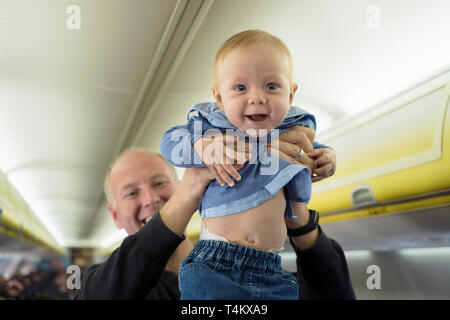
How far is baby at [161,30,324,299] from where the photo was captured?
712 millimetres

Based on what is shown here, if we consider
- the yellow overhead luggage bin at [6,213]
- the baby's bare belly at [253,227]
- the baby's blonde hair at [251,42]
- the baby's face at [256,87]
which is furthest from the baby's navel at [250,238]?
the yellow overhead luggage bin at [6,213]

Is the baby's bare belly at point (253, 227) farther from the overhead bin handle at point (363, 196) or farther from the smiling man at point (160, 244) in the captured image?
the overhead bin handle at point (363, 196)

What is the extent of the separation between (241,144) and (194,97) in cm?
103

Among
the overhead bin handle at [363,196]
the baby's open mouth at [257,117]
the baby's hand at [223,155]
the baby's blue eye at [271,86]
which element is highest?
the baby's blue eye at [271,86]

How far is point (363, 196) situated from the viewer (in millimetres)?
1644

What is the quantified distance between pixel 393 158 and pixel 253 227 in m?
0.99

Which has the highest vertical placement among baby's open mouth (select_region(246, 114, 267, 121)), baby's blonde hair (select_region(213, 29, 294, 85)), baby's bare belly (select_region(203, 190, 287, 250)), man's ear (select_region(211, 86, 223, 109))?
baby's blonde hair (select_region(213, 29, 294, 85))

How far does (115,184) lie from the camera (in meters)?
1.36

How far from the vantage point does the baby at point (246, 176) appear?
0.71m

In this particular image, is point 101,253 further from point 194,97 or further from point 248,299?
point 248,299

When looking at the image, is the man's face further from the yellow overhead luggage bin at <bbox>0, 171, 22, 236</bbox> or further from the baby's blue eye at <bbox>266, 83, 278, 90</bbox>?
the yellow overhead luggage bin at <bbox>0, 171, 22, 236</bbox>

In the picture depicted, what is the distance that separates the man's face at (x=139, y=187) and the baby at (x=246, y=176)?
521 mm

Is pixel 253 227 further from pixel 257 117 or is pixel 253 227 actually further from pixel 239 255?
pixel 257 117

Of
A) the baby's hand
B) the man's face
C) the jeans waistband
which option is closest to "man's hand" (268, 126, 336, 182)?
the baby's hand
